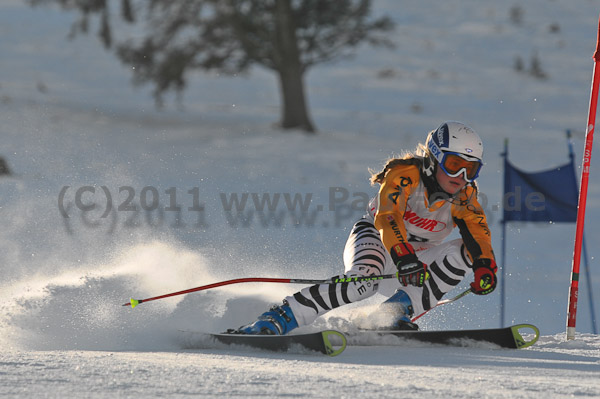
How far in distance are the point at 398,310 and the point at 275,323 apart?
2.68 feet

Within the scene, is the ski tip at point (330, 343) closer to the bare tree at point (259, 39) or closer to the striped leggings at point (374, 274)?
the striped leggings at point (374, 274)

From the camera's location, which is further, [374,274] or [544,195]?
[544,195]

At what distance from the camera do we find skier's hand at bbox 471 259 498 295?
16.6ft

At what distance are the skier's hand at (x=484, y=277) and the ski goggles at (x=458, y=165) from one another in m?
0.52

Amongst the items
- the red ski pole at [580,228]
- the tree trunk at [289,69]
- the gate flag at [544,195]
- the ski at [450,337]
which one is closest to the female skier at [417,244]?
the ski at [450,337]

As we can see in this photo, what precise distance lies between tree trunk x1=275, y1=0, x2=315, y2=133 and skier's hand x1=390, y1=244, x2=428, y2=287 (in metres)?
13.5

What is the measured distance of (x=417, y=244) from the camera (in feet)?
18.4

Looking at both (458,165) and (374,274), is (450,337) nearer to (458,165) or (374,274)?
(374,274)

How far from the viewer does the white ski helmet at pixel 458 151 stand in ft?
16.8

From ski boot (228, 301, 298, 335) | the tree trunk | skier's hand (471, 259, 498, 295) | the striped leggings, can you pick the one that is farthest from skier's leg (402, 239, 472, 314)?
the tree trunk

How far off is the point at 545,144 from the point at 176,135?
768 centimetres

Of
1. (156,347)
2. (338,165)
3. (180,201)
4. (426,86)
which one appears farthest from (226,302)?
(426,86)

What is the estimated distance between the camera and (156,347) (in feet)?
16.5

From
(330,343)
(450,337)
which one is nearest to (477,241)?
(450,337)
